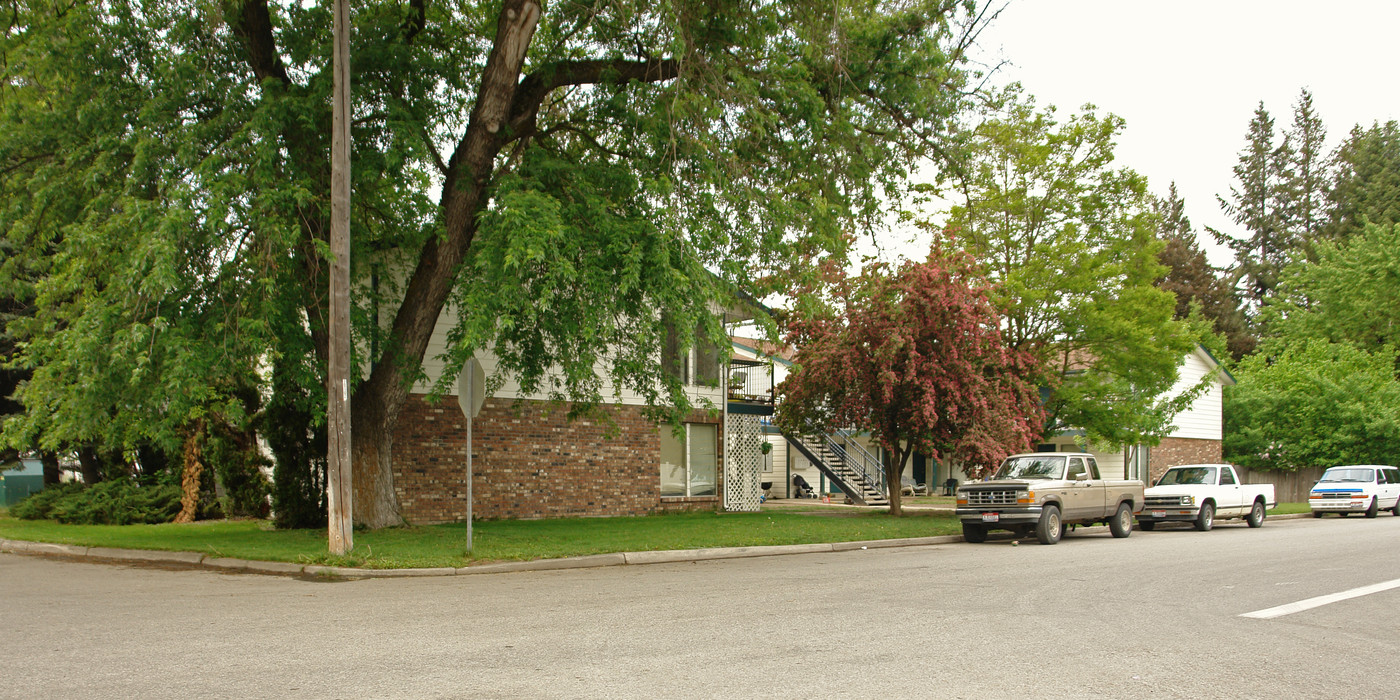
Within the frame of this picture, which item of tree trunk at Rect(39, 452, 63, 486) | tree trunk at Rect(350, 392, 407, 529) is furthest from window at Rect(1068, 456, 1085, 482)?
tree trunk at Rect(39, 452, 63, 486)

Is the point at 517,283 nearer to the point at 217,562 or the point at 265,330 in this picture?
the point at 265,330

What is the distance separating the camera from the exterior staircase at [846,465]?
29.7 meters

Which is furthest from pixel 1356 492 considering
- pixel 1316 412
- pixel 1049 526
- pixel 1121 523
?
pixel 1049 526

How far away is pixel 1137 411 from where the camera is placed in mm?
25469

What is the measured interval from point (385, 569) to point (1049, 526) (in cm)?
1221

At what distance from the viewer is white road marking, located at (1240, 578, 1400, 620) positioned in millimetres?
8773

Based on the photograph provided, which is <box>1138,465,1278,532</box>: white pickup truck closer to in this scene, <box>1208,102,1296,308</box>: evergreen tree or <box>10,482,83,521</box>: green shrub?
<box>10,482,83,521</box>: green shrub

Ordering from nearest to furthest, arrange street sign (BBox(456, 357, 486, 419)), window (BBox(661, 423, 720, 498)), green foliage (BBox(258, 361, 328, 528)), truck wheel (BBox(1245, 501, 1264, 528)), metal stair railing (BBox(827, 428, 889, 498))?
1. street sign (BBox(456, 357, 486, 419))
2. green foliage (BBox(258, 361, 328, 528))
3. truck wheel (BBox(1245, 501, 1264, 528))
4. window (BBox(661, 423, 720, 498))
5. metal stair railing (BBox(827, 428, 889, 498))

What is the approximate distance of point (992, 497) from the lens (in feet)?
59.7

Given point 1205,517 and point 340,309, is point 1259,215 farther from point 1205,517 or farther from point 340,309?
point 340,309

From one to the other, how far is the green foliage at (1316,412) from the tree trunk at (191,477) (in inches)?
1536

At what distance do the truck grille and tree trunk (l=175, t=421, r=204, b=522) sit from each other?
638 inches

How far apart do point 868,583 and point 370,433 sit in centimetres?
914

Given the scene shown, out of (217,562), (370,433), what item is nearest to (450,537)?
(370,433)
